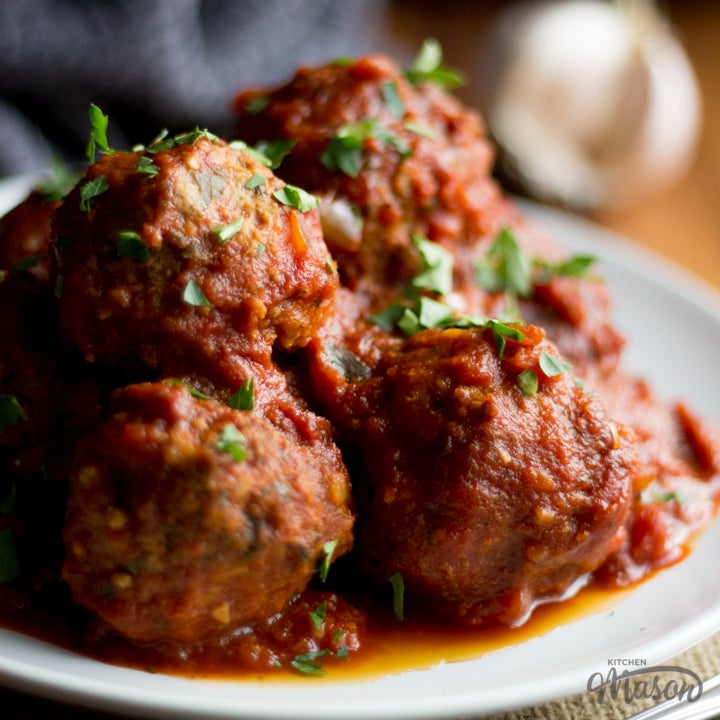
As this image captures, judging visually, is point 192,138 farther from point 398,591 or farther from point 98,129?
point 398,591

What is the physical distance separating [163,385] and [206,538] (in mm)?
442

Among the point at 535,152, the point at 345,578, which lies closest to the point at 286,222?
the point at 345,578

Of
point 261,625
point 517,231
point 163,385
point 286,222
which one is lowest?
point 261,625

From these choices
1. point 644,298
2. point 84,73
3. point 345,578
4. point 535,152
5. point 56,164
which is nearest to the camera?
point 345,578

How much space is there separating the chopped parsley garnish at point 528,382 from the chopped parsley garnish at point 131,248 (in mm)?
1172

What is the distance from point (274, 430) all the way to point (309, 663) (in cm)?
68

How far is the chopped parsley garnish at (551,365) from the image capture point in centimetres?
322

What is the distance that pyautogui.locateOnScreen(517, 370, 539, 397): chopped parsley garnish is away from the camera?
3.19 meters

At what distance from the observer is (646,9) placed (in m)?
7.29

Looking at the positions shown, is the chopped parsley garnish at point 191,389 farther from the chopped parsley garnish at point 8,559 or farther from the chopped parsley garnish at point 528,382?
the chopped parsley garnish at point 528,382

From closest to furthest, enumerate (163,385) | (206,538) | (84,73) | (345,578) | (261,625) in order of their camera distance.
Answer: (206,538) → (163,385) → (261,625) → (345,578) → (84,73)

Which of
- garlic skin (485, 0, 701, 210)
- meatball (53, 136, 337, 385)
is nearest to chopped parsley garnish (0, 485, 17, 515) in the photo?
meatball (53, 136, 337, 385)

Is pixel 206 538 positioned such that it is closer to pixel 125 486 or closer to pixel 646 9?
pixel 125 486

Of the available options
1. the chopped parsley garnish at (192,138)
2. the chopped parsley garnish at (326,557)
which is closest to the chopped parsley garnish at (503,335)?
the chopped parsley garnish at (326,557)
